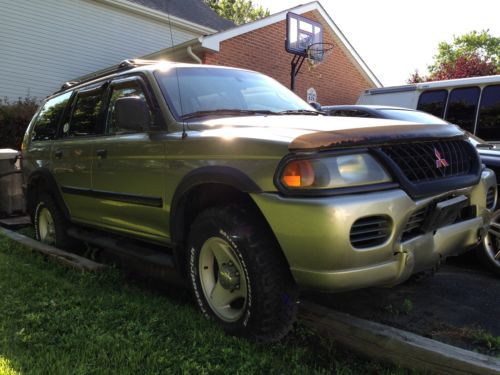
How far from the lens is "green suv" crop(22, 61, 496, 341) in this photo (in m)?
2.51

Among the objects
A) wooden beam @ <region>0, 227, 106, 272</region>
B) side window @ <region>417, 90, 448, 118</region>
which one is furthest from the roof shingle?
wooden beam @ <region>0, 227, 106, 272</region>

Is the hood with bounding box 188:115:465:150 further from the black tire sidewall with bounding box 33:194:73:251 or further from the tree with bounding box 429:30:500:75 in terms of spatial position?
the tree with bounding box 429:30:500:75

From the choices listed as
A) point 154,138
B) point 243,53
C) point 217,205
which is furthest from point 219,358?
point 243,53

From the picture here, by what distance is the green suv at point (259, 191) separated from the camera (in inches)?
98.7

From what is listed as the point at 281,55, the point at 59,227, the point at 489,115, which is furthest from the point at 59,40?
the point at 489,115

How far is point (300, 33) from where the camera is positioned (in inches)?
552

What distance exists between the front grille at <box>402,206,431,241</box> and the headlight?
0.87 feet

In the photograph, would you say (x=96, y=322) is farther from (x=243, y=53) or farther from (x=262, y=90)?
(x=243, y=53)

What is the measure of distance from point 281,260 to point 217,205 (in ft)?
1.98

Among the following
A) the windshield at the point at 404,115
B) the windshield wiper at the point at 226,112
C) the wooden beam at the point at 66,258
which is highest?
the windshield wiper at the point at 226,112

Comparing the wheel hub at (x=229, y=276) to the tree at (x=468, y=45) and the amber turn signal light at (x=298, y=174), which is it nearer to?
the amber turn signal light at (x=298, y=174)

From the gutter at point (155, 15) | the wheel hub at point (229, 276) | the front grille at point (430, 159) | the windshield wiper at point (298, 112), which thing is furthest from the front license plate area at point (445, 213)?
the gutter at point (155, 15)

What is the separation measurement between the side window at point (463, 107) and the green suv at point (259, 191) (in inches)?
168

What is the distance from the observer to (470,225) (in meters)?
3.07
